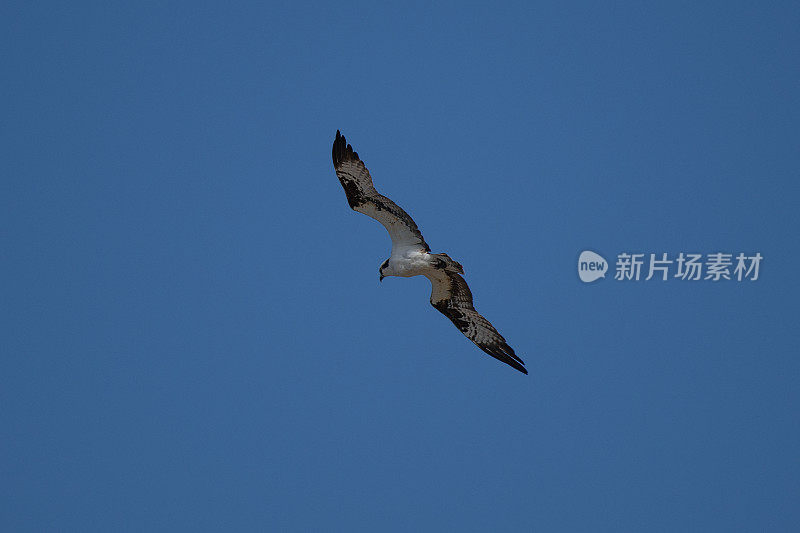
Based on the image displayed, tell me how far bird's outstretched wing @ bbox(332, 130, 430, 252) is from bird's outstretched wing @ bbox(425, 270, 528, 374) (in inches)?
32.1

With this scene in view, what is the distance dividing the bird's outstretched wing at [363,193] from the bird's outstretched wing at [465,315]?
2.68ft

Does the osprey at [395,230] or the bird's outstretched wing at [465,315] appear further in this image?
the bird's outstretched wing at [465,315]

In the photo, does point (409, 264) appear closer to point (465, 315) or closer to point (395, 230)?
point (395, 230)

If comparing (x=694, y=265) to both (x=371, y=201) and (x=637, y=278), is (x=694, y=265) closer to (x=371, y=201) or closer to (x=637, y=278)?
(x=637, y=278)

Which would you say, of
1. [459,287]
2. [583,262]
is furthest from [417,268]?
[583,262]

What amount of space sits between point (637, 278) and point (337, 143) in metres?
6.46

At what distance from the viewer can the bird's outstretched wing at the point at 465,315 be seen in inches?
919

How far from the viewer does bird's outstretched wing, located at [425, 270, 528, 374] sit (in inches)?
919

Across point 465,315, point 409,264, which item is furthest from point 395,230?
point 465,315

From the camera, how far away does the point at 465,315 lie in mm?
23656

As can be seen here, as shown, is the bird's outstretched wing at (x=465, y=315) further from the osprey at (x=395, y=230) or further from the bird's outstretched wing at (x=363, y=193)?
the bird's outstretched wing at (x=363, y=193)

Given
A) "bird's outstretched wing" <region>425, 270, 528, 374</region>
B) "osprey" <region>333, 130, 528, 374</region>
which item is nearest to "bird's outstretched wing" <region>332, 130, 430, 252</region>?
"osprey" <region>333, 130, 528, 374</region>

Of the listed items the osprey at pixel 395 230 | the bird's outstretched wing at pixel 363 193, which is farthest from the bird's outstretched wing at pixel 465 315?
the bird's outstretched wing at pixel 363 193

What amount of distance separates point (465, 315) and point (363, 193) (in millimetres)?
2519
